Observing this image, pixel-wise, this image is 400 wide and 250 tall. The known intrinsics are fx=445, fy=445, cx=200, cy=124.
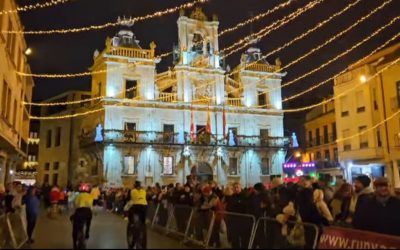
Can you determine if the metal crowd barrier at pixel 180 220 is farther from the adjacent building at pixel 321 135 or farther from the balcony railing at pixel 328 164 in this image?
the adjacent building at pixel 321 135

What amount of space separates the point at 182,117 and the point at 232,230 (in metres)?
28.0

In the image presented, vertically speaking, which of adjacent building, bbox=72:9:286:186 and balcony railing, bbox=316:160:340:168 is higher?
adjacent building, bbox=72:9:286:186

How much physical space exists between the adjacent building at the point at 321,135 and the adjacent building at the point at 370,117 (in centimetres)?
658

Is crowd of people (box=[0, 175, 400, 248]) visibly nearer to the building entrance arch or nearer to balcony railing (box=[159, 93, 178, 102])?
the building entrance arch

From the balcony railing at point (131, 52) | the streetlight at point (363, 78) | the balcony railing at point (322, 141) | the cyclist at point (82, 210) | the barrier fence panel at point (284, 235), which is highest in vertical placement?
the balcony railing at point (131, 52)

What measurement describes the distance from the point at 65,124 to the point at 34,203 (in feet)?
108

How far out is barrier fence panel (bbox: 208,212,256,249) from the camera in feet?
32.1

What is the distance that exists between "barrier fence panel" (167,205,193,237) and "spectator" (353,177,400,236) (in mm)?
6323

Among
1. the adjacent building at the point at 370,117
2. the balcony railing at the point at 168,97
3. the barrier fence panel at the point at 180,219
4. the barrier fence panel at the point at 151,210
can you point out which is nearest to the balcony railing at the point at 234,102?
the balcony railing at the point at 168,97

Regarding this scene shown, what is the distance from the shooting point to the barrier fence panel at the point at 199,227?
1198cm

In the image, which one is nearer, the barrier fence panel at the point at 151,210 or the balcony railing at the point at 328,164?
the barrier fence panel at the point at 151,210

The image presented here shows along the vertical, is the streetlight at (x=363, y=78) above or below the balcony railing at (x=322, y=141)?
above

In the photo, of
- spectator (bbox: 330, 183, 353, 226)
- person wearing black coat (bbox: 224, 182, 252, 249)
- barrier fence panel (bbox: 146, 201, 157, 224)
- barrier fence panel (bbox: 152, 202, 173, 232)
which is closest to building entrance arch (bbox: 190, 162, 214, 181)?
barrier fence panel (bbox: 146, 201, 157, 224)

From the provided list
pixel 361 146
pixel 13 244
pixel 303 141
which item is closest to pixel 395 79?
pixel 361 146
